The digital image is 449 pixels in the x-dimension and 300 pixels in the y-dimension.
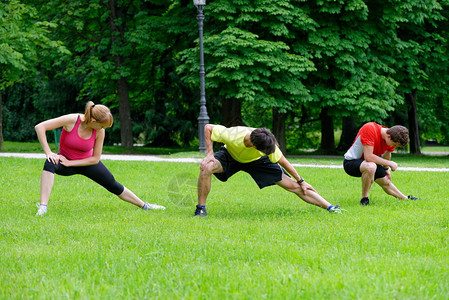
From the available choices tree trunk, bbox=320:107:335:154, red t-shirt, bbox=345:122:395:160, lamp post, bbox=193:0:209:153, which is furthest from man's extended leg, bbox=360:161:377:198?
tree trunk, bbox=320:107:335:154

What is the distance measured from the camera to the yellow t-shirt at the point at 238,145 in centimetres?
684

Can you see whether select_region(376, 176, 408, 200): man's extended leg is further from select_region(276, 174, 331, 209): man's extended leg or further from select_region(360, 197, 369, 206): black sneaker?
select_region(276, 174, 331, 209): man's extended leg

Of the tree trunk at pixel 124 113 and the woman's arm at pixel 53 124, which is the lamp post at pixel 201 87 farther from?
the woman's arm at pixel 53 124

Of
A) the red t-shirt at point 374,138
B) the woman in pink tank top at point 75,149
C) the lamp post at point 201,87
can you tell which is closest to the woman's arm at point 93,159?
the woman in pink tank top at point 75,149

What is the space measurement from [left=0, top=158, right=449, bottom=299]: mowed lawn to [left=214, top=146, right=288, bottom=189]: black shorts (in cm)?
53

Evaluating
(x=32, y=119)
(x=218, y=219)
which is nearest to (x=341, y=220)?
(x=218, y=219)

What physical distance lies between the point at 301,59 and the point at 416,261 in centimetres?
1658

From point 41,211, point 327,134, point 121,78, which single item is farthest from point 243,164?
point 327,134

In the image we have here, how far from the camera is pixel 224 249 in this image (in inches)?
204

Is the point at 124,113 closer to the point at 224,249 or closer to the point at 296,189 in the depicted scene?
the point at 296,189

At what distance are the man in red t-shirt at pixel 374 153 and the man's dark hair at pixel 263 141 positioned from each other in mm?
2128

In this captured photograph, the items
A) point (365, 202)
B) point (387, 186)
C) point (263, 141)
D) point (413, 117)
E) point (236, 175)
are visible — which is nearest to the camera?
point (263, 141)

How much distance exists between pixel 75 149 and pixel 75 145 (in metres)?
0.08

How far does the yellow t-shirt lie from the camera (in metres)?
6.84
